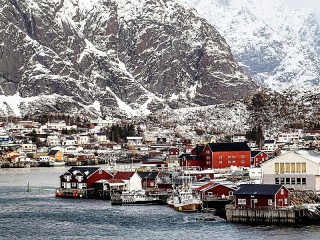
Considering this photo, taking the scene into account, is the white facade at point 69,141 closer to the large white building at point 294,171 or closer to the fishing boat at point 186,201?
the fishing boat at point 186,201

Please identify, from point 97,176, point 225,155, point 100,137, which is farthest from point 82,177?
point 100,137

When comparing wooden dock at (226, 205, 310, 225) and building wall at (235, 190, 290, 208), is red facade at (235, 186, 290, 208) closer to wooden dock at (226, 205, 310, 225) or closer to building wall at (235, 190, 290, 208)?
building wall at (235, 190, 290, 208)

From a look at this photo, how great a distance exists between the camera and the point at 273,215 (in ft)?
174

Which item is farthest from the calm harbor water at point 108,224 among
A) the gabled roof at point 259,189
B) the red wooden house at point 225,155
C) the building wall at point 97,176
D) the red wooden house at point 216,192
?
the red wooden house at point 225,155

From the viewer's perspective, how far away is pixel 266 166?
60.4 m

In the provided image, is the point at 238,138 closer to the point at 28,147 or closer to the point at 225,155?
the point at 28,147

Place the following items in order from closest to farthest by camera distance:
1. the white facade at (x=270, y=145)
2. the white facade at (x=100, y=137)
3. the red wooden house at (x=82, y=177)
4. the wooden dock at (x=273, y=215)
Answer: the wooden dock at (x=273, y=215)
the red wooden house at (x=82, y=177)
the white facade at (x=270, y=145)
the white facade at (x=100, y=137)

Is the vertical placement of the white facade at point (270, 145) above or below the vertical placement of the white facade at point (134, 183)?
above

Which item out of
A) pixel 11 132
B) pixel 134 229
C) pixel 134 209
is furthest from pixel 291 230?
pixel 11 132

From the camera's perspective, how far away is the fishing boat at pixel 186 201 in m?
61.7

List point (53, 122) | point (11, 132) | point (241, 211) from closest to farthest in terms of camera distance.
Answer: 1. point (241, 211)
2. point (11, 132)
3. point (53, 122)

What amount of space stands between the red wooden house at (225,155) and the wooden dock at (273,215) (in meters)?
34.2

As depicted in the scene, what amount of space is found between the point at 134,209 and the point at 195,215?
6.36 meters

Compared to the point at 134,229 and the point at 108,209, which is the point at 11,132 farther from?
the point at 134,229
